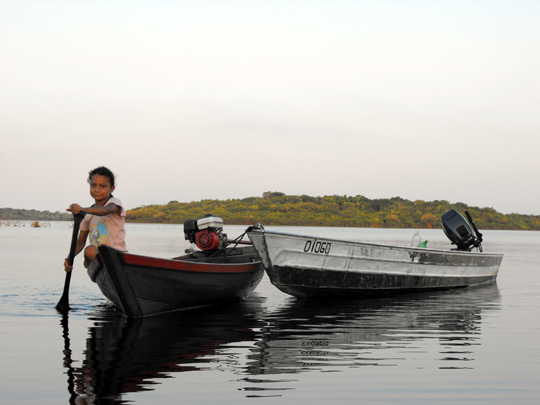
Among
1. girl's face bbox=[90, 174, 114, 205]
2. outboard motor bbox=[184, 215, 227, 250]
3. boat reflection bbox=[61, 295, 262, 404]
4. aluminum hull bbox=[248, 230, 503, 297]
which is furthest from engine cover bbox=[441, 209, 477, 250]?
girl's face bbox=[90, 174, 114, 205]

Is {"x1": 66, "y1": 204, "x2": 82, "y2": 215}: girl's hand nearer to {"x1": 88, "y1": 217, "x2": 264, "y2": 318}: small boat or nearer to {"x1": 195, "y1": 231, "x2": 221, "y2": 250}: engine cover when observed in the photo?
{"x1": 88, "y1": 217, "x2": 264, "y2": 318}: small boat

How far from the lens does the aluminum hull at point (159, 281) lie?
30.6 ft

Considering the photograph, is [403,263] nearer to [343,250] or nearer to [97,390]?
[343,250]

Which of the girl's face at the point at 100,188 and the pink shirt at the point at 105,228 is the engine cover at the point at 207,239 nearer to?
the pink shirt at the point at 105,228

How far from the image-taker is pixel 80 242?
31.7ft

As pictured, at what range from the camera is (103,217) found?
9.14m

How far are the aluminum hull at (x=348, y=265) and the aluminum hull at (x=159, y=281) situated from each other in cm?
80

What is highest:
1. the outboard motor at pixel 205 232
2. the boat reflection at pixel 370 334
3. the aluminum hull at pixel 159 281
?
the outboard motor at pixel 205 232

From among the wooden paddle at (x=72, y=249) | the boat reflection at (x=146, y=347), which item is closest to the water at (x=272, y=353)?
the boat reflection at (x=146, y=347)

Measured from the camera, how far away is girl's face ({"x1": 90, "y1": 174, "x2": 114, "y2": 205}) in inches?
351

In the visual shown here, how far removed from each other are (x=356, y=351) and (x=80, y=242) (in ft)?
16.4

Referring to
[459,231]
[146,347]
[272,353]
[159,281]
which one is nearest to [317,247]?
[159,281]

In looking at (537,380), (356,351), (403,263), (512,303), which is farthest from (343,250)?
(537,380)

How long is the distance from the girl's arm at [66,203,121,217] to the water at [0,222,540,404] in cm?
183
